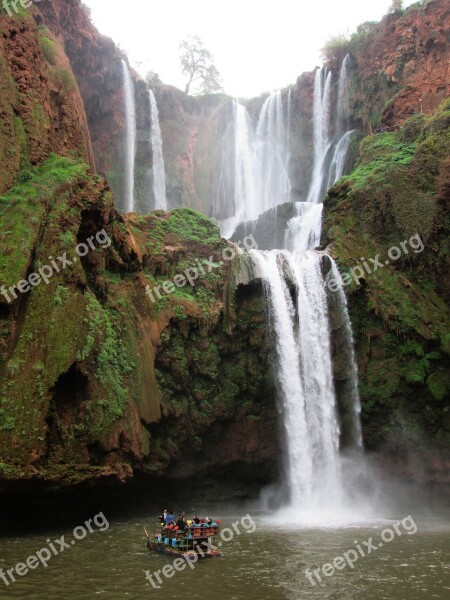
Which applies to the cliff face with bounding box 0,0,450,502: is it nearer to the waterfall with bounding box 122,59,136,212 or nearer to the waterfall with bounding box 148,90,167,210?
the waterfall with bounding box 122,59,136,212

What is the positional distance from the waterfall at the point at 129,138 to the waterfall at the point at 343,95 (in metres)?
14.8

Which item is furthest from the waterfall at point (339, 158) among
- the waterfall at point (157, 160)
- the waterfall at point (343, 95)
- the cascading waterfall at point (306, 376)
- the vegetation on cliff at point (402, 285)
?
the cascading waterfall at point (306, 376)

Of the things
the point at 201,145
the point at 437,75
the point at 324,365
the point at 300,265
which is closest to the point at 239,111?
the point at 201,145

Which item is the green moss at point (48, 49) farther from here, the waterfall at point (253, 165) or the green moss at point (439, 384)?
the green moss at point (439, 384)

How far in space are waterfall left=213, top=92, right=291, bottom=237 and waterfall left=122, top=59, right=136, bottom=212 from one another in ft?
26.9

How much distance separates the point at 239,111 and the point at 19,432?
38.0m

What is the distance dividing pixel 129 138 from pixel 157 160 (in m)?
2.90

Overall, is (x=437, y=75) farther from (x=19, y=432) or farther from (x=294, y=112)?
(x=19, y=432)

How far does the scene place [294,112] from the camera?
43625 millimetres

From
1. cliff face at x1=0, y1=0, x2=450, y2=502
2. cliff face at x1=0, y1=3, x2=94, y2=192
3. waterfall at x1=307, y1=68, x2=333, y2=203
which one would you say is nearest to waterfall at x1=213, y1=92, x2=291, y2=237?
waterfall at x1=307, y1=68, x2=333, y2=203

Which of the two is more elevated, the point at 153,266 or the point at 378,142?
the point at 378,142

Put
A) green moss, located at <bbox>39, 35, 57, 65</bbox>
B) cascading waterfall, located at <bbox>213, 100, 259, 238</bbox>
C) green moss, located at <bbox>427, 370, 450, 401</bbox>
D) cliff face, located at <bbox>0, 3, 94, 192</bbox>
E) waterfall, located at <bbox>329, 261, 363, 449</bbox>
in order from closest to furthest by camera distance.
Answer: cliff face, located at <bbox>0, 3, 94, 192</bbox>
green moss, located at <bbox>427, 370, 450, 401</bbox>
waterfall, located at <bbox>329, 261, 363, 449</bbox>
green moss, located at <bbox>39, 35, 57, 65</bbox>
cascading waterfall, located at <bbox>213, 100, 259, 238</bbox>

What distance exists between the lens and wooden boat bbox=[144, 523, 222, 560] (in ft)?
41.6

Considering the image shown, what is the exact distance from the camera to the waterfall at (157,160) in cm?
3900
